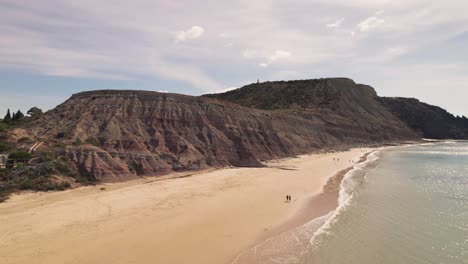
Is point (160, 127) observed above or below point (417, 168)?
above

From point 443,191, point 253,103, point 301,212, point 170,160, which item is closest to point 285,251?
point 301,212

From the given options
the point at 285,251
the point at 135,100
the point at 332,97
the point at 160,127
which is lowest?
the point at 285,251

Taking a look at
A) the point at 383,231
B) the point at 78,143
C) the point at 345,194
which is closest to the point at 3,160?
the point at 78,143

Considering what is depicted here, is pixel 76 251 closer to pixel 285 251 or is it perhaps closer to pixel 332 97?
pixel 285 251

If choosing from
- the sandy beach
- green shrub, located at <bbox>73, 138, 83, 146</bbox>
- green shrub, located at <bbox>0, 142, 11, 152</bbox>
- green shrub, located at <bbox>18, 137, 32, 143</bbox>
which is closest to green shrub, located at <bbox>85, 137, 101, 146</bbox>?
green shrub, located at <bbox>73, 138, 83, 146</bbox>

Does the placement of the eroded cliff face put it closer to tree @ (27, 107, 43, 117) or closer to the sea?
tree @ (27, 107, 43, 117)

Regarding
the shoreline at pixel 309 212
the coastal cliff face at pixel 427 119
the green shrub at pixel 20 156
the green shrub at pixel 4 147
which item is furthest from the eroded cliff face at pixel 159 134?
the coastal cliff face at pixel 427 119
